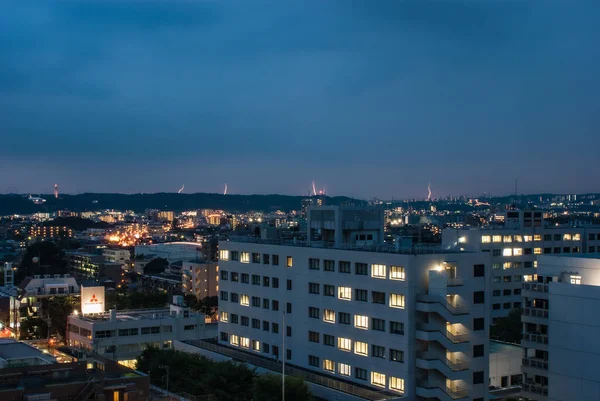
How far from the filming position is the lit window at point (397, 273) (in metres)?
29.4

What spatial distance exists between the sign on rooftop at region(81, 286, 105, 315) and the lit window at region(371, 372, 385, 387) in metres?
25.0

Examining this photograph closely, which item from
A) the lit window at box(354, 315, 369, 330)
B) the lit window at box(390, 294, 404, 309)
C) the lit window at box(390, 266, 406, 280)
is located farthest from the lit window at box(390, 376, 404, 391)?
the lit window at box(390, 266, 406, 280)

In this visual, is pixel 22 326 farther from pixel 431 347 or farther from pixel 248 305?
pixel 431 347

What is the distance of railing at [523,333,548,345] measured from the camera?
31203 millimetres

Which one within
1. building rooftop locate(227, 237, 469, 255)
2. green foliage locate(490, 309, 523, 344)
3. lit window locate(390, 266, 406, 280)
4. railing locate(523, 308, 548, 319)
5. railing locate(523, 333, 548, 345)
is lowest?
green foliage locate(490, 309, 523, 344)

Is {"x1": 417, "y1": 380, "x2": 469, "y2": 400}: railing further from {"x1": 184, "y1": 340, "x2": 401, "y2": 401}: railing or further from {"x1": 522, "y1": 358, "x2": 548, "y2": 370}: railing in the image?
{"x1": 522, "y1": 358, "x2": 548, "y2": 370}: railing

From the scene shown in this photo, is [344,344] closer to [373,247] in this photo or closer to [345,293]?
[345,293]

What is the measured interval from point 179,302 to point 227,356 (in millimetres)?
13384

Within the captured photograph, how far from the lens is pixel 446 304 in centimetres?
2892

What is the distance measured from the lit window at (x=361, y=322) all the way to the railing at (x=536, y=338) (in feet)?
24.1

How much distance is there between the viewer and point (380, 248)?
105ft

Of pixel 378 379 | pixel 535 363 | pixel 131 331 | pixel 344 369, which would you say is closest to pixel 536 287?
pixel 535 363

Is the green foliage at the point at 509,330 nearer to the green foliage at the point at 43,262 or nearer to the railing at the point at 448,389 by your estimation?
the railing at the point at 448,389

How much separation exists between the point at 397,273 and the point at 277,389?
6.85m
